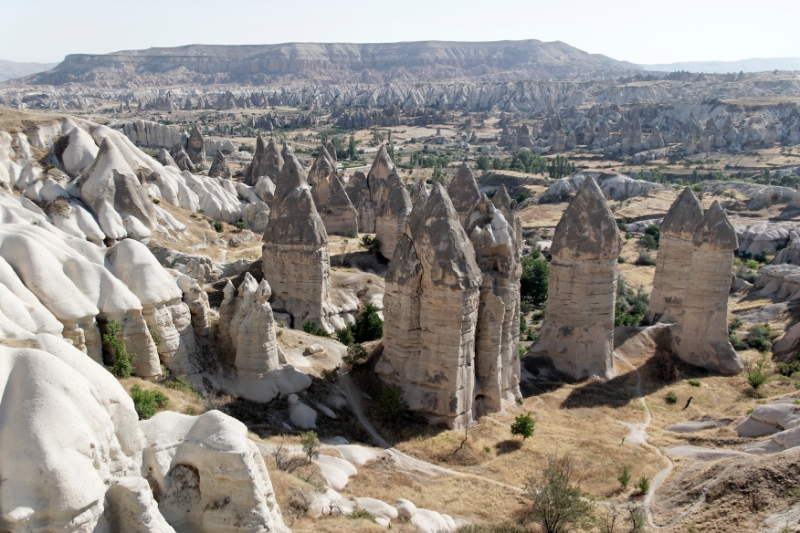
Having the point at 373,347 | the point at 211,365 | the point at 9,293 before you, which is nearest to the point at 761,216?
the point at 373,347

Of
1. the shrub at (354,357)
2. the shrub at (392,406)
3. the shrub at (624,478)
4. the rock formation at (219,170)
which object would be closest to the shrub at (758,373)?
the shrub at (624,478)

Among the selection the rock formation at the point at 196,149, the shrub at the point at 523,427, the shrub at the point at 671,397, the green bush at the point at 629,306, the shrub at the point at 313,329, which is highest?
the rock formation at the point at 196,149

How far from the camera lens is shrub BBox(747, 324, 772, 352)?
91.2 ft

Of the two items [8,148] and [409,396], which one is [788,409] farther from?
[8,148]

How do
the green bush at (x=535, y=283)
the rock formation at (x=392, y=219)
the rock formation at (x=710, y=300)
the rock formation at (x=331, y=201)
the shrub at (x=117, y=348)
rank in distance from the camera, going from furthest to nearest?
the rock formation at (x=331, y=201) < the green bush at (x=535, y=283) < the rock formation at (x=392, y=219) < the rock formation at (x=710, y=300) < the shrub at (x=117, y=348)

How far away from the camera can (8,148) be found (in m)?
28.2

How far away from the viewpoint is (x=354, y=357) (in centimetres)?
2000

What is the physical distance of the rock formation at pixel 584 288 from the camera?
883 inches

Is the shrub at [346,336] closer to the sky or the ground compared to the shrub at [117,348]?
closer to the ground

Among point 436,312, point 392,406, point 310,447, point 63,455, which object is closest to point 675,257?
point 436,312

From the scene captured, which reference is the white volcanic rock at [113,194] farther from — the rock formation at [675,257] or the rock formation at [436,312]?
the rock formation at [675,257]

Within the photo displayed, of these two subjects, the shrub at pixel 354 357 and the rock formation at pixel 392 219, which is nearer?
the shrub at pixel 354 357

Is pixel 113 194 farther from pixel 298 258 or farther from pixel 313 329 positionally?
pixel 313 329

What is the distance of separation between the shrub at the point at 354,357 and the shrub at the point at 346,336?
2.64 m
